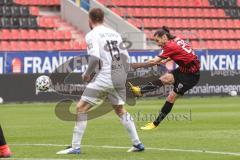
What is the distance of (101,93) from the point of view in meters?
11.8

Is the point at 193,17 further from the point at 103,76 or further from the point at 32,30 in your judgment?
the point at 103,76

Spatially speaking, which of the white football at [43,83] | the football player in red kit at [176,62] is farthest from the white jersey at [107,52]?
the white football at [43,83]

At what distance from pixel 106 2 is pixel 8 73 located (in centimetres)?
1127

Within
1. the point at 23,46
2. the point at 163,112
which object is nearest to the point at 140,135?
the point at 163,112

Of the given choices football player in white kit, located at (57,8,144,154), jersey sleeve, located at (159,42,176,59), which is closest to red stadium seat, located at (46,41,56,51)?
jersey sleeve, located at (159,42,176,59)

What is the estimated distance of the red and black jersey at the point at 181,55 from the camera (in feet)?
53.9

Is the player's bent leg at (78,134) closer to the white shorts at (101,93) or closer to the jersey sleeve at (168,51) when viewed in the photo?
the white shorts at (101,93)

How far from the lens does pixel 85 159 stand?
35.3 feet

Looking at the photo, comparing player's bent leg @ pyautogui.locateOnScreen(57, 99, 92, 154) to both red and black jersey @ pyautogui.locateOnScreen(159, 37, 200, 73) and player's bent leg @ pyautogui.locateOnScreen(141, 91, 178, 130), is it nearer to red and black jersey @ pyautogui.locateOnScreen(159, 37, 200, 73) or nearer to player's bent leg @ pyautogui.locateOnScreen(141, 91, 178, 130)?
red and black jersey @ pyautogui.locateOnScreen(159, 37, 200, 73)

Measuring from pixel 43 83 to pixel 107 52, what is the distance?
18231 millimetres

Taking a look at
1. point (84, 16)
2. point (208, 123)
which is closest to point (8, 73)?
→ point (84, 16)

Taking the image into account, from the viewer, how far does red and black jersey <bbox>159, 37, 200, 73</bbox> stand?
53.9 feet

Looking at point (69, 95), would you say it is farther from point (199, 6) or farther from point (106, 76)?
point (106, 76)

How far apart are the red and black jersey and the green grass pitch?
54.0 inches
